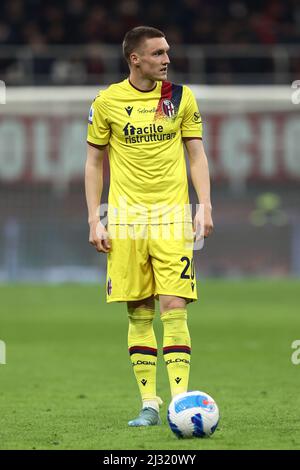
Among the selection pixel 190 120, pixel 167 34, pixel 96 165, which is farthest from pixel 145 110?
pixel 167 34

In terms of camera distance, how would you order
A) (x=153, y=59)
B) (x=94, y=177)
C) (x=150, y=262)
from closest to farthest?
1. (x=153, y=59)
2. (x=150, y=262)
3. (x=94, y=177)

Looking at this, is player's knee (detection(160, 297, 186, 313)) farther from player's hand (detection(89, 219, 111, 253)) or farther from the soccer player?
player's hand (detection(89, 219, 111, 253))

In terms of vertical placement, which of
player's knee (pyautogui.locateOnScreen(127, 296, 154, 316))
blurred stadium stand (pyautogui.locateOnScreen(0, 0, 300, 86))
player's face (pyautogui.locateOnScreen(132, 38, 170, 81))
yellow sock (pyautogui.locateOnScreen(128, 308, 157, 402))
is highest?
blurred stadium stand (pyautogui.locateOnScreen(0, 0, 300, 86))

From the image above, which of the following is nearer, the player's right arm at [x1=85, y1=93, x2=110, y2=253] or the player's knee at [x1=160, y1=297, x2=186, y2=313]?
the player's knee at [x1=160, y1=297, x2=186, y2=313]

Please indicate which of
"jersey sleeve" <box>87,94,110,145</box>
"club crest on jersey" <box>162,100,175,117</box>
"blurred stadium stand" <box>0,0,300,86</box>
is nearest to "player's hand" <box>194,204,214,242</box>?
"club crest on jersey" <box>162,100,175,117</box>

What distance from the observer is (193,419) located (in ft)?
21.9

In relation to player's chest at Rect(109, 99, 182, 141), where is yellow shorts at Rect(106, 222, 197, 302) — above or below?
below

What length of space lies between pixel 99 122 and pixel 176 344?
1.45 meters

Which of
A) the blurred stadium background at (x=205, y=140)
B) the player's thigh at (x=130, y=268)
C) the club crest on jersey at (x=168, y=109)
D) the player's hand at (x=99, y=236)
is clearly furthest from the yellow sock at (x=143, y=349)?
the blurred stadium background at (x=205, y=140)

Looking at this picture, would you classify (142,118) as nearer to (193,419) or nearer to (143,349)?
(143,349)

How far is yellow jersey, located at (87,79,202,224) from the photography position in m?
Answer: 7.42

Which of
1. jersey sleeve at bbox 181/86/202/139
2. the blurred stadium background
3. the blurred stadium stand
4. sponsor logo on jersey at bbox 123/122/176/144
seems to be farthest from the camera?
the blurred stadium stand

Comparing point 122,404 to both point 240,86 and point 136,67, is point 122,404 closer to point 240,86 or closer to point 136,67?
point 136,67

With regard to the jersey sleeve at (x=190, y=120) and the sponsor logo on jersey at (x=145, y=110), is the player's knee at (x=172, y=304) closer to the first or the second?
the jersey sleeve at (x=190, y=120)
